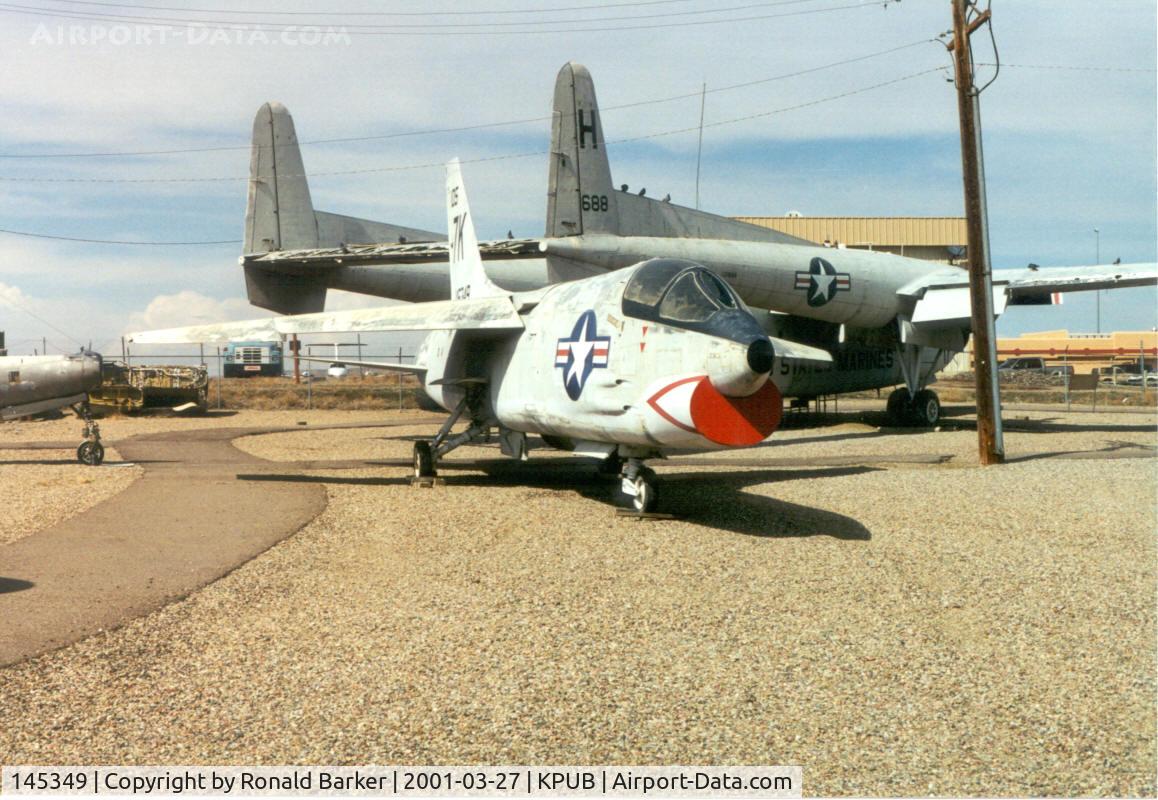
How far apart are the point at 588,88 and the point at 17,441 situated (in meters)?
15.0

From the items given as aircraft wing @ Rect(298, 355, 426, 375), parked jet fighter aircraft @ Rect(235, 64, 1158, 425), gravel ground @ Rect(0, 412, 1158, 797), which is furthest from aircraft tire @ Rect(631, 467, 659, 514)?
parked jet fighter aircraft @ Rect(235, 64, 1158, 425)

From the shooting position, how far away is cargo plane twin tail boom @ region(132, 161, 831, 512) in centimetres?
877

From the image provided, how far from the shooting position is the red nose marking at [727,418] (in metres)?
8.70

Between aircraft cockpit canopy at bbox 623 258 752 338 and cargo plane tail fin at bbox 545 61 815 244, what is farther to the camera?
cargo plane tail fin at bbox 545 61 815 244

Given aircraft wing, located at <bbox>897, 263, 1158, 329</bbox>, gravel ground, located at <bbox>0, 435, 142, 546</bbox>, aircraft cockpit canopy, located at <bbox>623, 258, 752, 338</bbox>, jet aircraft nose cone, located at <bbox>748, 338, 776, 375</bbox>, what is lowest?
gravel ground, located at <bbox>0, 435, 142, 546</bbox>

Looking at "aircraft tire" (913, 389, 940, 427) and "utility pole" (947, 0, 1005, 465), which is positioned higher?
"utility pole" (947, 0, 1005, 465)

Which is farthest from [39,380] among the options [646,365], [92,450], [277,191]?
[646,365]

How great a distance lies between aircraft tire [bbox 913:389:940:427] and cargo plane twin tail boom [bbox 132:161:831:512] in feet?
40.1

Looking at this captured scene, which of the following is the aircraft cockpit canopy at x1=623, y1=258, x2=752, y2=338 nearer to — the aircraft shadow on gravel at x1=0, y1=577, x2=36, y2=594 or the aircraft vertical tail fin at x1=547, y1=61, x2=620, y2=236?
the aircraft shadow on gravel at x1=0, y1=577, x2=36, y2=594

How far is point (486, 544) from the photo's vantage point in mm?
8969

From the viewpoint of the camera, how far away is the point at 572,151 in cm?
1898

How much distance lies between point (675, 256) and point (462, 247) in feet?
14.5

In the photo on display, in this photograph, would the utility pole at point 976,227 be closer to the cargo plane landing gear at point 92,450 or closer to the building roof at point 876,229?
the cargo plane landing gear at point 92,450

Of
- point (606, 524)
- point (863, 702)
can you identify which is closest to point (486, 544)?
point (606, 524)
